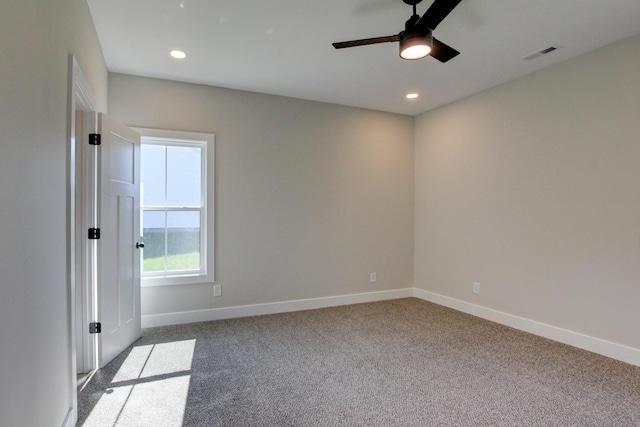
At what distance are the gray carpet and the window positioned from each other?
619 millimetres

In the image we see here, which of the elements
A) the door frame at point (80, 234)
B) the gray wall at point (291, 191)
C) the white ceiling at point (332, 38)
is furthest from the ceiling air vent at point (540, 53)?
the door frame at point (80, 234)

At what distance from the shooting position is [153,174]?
3805mm

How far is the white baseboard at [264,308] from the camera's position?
3.77 metres

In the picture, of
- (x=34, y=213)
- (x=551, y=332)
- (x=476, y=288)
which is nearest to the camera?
(x=34, y=213)

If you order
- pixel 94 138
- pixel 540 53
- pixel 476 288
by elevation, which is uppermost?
pixel 540 53

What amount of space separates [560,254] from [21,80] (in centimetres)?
411

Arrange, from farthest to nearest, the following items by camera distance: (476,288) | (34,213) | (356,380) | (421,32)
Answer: (476,288), (356,380), (421,32), (34,213)

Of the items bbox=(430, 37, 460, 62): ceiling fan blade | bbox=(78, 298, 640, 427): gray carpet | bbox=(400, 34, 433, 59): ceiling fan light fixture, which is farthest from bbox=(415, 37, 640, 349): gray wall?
bbox=(400, 34, 433, 59): ceiling fan light fixture

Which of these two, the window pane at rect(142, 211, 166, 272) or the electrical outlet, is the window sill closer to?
the window pane at rect(142, 211, 166, 272)

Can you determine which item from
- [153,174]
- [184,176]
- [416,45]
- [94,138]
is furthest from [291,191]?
[416,45]

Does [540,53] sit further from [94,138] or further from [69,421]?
[69,421]

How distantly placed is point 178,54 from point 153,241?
1.95m

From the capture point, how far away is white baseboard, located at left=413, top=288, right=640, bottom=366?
288 centimetres

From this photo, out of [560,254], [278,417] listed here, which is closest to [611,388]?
[560,254]
